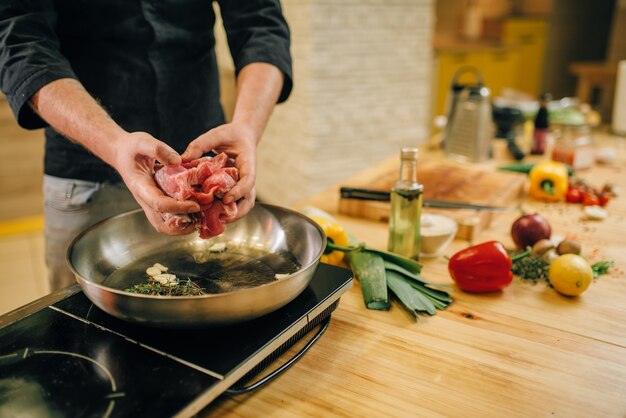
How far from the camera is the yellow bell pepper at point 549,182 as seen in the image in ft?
5.83

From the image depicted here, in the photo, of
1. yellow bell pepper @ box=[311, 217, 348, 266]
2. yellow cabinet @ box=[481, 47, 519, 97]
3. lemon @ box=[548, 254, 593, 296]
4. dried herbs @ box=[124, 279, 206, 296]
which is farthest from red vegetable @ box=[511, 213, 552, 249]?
yellow cabinet @ box=[481, 47, 519, 97]

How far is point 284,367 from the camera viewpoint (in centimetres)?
87

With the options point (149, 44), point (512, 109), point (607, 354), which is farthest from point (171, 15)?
point (512, 109)

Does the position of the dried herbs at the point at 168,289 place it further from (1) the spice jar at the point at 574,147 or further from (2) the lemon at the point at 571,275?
(1) the spice jar at the point at 574,147

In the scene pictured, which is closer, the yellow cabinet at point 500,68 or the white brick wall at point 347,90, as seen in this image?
the white brick wall at point 347,90

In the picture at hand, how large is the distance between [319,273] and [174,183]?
1.07ft

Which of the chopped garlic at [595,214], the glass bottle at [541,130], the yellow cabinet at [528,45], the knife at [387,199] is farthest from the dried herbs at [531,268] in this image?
the yellow cabinet at [528,45]

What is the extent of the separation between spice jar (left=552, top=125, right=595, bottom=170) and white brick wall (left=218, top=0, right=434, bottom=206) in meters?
1.77

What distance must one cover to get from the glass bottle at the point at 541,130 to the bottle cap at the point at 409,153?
141 cm

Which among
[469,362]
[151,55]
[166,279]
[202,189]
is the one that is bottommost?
[469,362]

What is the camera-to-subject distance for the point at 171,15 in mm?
1482

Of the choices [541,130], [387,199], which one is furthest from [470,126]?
[387,199]

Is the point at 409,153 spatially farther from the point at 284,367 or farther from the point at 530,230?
the point at 284,367

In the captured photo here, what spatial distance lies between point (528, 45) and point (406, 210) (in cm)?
586
